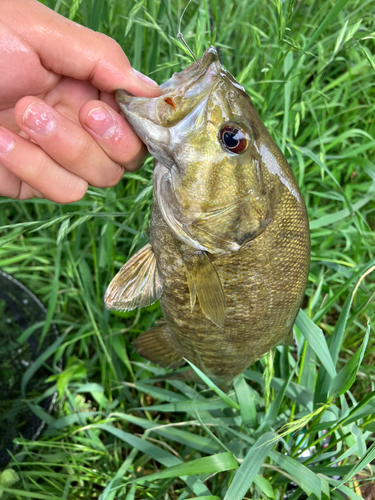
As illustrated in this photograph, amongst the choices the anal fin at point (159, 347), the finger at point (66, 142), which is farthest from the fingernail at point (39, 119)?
the anal fin at point (159, 347)

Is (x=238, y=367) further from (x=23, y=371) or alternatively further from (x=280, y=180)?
(x=23, y=371)

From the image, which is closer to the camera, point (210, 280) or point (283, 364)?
point (210, 280)

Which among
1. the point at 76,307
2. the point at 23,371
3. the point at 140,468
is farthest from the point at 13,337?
the point at 140,468

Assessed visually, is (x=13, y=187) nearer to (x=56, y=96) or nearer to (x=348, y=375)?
(x=56, y=96)

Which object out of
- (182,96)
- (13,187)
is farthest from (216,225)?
(13,187)

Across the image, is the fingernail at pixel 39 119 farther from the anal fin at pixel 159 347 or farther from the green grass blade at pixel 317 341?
the green grass blade at pixel 317 341

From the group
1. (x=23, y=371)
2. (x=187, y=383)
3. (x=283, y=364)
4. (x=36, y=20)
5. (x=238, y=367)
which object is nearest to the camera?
(x=36, y=20)
